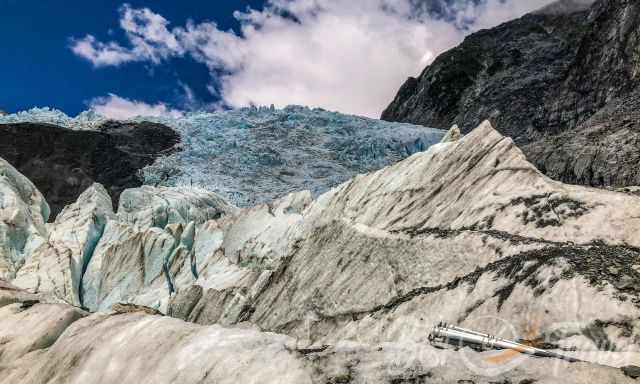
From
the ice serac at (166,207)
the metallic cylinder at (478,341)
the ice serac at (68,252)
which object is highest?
the ice serac at (166,207)

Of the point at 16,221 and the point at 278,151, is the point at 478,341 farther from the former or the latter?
the point at 278,151

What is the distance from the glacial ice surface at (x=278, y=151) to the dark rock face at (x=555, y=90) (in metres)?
16.1

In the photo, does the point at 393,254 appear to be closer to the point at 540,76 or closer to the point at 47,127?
the point at 540,76

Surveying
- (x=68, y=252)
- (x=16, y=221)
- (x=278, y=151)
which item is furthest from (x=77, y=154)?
(x=68, y=252)

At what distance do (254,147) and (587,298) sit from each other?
55625 mm

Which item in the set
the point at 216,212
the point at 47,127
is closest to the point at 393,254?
the point at 216,212

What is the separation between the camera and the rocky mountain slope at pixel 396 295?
6.67m

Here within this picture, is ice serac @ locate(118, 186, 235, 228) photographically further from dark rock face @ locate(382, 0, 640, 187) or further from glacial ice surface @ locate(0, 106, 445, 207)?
dark rock face @ locate(382, 0, 640, 187)

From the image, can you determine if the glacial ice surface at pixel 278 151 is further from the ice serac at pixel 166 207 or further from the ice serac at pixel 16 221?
the ice serac at pixel 16 221

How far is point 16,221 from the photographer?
29.5 meters

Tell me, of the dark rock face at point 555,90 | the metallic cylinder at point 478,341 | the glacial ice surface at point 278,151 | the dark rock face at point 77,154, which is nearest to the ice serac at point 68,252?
the glacial ice surface at point 278,151

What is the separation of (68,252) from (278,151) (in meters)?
36.9

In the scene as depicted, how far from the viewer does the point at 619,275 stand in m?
8.18

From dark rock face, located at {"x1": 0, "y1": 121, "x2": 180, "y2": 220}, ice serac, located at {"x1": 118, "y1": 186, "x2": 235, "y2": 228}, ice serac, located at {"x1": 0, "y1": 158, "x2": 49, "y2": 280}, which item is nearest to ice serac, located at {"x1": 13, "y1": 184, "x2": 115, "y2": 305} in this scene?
ice serac, located at {"x1": 0, "y1": 158, "x2": 49, "y2": 280}
